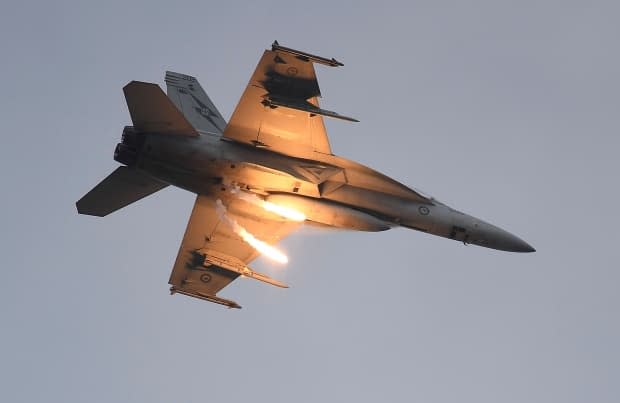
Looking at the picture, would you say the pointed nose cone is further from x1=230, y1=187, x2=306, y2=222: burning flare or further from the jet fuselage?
x1=230, y1=187, x2=306, y2=222: burning flare

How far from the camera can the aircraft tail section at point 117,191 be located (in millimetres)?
24719

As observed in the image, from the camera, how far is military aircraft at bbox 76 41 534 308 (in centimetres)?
2275

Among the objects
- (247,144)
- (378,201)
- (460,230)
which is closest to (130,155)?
(247,144)

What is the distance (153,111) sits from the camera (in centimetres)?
2269

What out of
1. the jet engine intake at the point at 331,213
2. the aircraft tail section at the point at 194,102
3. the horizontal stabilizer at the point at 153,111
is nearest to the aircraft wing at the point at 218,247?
the jet engine intake at the point at 331,213

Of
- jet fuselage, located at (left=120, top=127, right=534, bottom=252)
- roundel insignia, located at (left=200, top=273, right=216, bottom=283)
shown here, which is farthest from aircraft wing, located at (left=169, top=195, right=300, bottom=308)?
jet fuselage, located at (left=120, top=127, right=534, bottom=252)

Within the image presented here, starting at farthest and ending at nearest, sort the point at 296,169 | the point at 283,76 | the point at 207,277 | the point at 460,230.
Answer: the point at 207,277 < the point at 460,230 < the point at 296,169 < the point at 283,76

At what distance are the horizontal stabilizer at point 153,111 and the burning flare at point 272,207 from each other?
2.26 m

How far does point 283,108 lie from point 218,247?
617 centimetres

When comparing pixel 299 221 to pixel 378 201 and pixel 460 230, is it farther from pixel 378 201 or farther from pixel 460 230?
pixel 460 230

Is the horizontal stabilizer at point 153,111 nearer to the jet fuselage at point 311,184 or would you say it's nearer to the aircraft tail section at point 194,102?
the jet fuselage at point 311,184

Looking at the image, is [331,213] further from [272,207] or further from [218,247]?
[218,247]

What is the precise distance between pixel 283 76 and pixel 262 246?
6.51 meters

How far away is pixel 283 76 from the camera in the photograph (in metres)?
22.4
